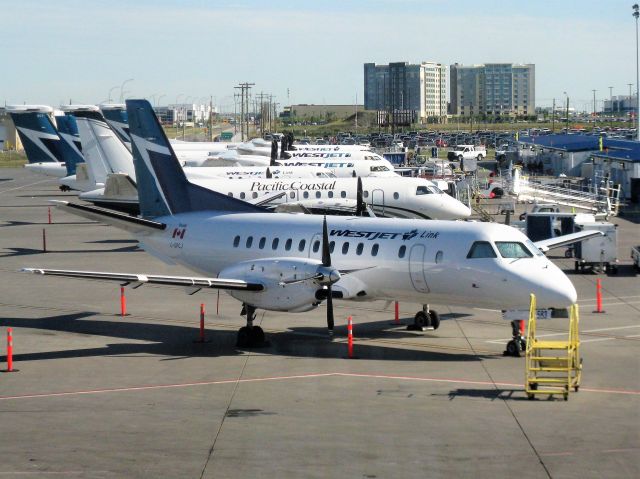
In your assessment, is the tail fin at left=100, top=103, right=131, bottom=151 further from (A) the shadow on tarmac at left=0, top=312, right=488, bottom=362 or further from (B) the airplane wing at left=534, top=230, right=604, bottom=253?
(B) the airplane wing at left=534, top=230, right=604, bottom=253

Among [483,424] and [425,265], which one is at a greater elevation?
[425,265]

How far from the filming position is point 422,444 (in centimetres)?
1661

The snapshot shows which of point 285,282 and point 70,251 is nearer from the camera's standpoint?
point 285,282

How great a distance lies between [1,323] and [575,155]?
2799 inches

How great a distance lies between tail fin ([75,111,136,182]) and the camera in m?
50.7

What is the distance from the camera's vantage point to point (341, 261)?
25875 mm

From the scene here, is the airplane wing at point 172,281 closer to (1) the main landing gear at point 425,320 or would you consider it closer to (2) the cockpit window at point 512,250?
(1) the main landing gear at point 425,320

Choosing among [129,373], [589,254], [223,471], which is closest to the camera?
[223,471]

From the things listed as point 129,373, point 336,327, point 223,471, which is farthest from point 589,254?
point 223,471

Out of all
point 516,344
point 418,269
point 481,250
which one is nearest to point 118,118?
point 418,269

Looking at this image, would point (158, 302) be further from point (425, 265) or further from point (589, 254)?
point (589, 254)

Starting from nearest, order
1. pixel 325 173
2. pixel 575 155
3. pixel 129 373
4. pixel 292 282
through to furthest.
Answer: pixel 129 373, pixel 292 282, pixel 325 173, pixel 575 155

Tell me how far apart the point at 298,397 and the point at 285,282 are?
477 cm

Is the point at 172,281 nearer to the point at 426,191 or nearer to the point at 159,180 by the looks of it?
the point at 159,180
